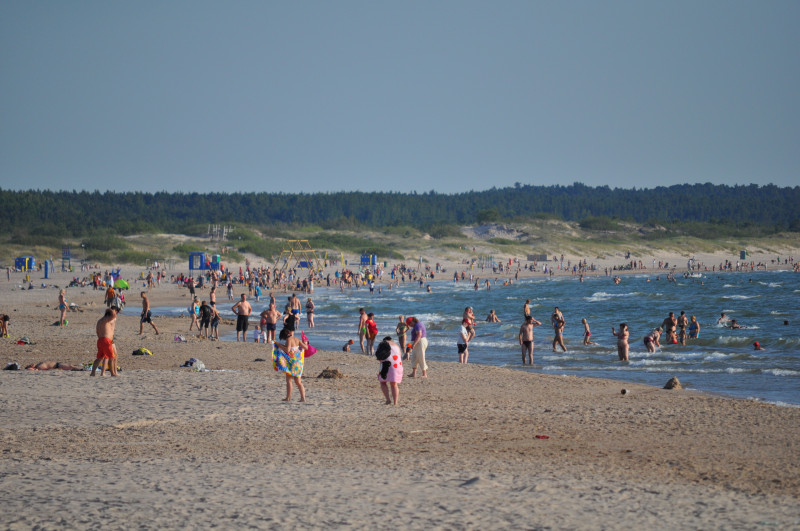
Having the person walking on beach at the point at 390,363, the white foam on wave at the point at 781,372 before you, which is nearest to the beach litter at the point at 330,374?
the person walking on beach at the point at 390,363

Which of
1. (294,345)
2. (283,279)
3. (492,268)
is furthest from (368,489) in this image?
(492,268)

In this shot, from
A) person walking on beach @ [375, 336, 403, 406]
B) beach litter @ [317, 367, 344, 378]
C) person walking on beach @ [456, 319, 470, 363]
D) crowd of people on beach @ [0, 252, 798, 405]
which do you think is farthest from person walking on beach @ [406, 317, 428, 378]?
person walking on beach @ [375, 336, 403, 406]

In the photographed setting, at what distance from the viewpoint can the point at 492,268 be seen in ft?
240

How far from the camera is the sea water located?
53.3ft

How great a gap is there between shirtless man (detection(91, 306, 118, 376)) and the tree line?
69471 millimetres

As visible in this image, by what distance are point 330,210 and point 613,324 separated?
414 ft

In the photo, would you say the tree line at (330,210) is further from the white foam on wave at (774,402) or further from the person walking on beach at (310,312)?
the white foam on wave at (774,402)

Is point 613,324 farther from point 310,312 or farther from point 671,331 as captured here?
point 310,312

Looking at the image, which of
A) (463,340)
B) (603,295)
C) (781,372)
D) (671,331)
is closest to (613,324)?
(671,331)

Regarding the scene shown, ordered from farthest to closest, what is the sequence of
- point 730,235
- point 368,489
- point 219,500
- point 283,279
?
point 730,235, point 283,279, point 368,489, point 219,500

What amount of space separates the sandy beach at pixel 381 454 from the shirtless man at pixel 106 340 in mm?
414

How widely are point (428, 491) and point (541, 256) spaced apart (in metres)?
80.1

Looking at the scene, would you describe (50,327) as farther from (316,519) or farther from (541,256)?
(541,256)

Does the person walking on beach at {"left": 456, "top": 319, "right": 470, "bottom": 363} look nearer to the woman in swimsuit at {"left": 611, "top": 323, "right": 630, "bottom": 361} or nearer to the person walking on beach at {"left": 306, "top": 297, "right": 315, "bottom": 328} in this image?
the woman in swimsuit at {"left": 611, "top": 323, "right": 630, "bottom": 361}
